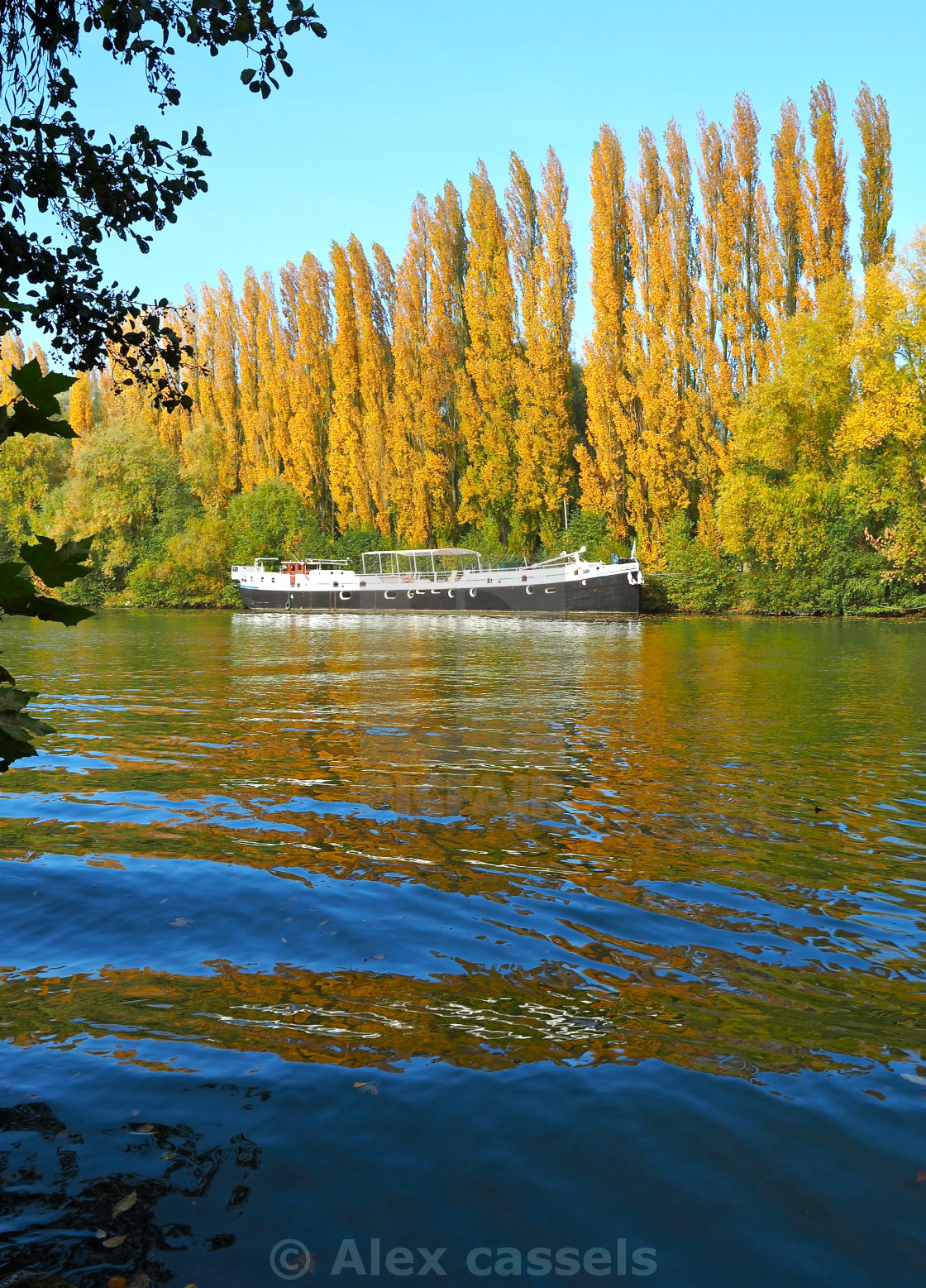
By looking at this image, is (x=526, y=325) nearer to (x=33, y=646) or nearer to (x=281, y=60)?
(x=33, y=646)

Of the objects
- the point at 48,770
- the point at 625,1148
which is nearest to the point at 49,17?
the point at 625,1148

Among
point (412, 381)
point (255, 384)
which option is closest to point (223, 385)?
point (255, 384)

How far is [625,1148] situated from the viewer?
11.9 ft

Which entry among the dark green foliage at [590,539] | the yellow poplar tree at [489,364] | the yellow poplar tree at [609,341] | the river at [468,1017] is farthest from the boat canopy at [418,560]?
the river at [468,1017]

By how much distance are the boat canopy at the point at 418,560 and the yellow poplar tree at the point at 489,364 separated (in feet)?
9.42

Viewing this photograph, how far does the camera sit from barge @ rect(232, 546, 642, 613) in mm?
46031

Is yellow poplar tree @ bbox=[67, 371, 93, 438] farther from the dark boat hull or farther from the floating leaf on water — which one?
the floating leaf on water

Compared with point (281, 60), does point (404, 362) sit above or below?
above

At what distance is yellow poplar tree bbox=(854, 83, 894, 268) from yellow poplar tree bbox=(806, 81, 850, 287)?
2.68 ft

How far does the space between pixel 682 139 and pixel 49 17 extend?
4963cm

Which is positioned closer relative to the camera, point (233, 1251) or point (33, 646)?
point (233, 1251)

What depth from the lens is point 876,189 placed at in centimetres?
4459

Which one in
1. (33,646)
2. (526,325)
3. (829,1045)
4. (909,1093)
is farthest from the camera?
(526,325)

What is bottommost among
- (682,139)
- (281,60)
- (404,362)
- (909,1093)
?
(909,1093)
